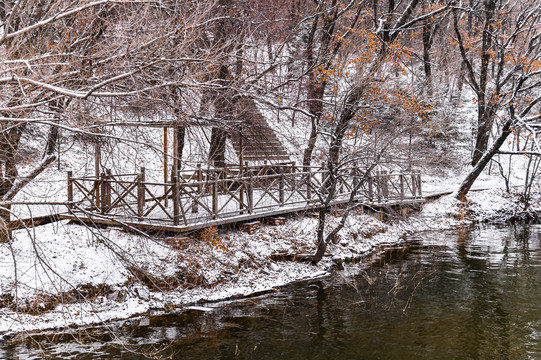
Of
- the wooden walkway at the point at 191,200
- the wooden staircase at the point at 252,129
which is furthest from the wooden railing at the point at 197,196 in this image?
the wooden staircase at the point at 252,129

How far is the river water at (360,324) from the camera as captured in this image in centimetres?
866

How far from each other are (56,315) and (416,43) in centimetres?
3326

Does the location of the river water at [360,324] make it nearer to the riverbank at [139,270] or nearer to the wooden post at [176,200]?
the riverbank at [139,270]

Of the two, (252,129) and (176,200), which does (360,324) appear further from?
(252,129)

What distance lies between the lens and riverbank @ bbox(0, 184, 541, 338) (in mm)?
9938

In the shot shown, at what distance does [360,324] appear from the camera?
10.0 meters

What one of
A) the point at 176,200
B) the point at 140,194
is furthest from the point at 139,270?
the point at 140,194

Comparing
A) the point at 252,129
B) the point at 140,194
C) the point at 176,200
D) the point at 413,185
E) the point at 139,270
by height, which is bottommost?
the point at 139,270

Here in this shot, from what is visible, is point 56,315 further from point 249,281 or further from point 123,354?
point 249,281

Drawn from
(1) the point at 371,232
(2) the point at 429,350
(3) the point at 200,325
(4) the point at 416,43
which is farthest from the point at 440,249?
(4) the point at 416,43

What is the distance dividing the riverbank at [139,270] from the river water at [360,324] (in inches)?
23.8

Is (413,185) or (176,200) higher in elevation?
(176,200)

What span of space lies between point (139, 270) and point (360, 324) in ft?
15.0

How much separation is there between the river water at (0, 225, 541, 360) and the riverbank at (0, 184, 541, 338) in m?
0.61
